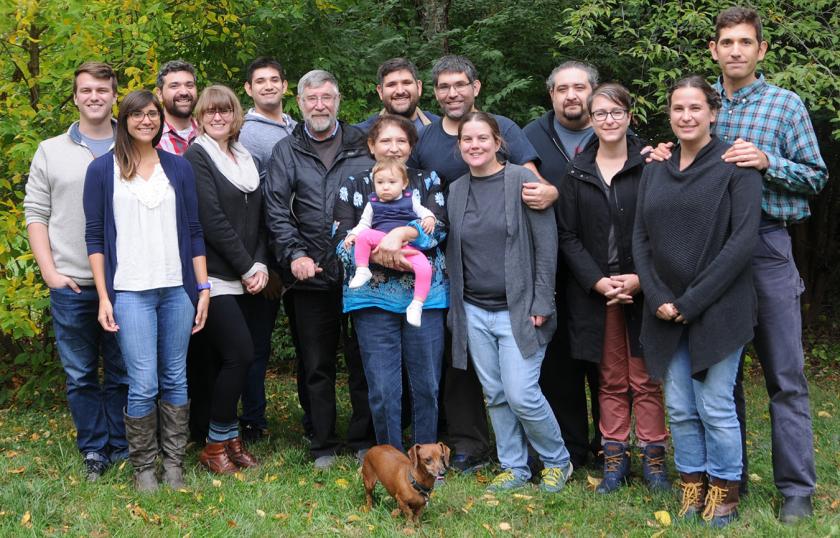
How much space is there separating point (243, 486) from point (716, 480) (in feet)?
8.61

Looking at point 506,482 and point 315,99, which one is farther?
point 315,99

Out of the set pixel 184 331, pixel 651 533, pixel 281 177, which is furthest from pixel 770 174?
pixel 184 331

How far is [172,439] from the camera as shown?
489 centimetres

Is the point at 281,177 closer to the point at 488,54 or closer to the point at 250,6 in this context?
the point at 250,6

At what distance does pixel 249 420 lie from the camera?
5.94 meters

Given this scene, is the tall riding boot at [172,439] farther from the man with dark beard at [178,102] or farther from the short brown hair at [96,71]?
the short brown hair at [96,71]

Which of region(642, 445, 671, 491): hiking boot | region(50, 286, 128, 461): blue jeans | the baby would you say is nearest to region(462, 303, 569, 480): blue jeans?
the baby

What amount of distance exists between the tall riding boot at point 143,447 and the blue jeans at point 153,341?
5cm

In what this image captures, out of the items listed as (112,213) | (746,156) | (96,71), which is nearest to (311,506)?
(112,213)

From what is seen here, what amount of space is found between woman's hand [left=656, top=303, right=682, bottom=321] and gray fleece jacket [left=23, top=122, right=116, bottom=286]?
3227 mm

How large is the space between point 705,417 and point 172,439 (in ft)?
9.71

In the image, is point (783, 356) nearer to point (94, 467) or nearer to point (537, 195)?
point (537, 195)

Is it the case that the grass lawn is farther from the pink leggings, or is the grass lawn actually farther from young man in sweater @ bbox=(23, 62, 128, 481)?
the pink leggings

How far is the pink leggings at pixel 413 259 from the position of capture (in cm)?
469
